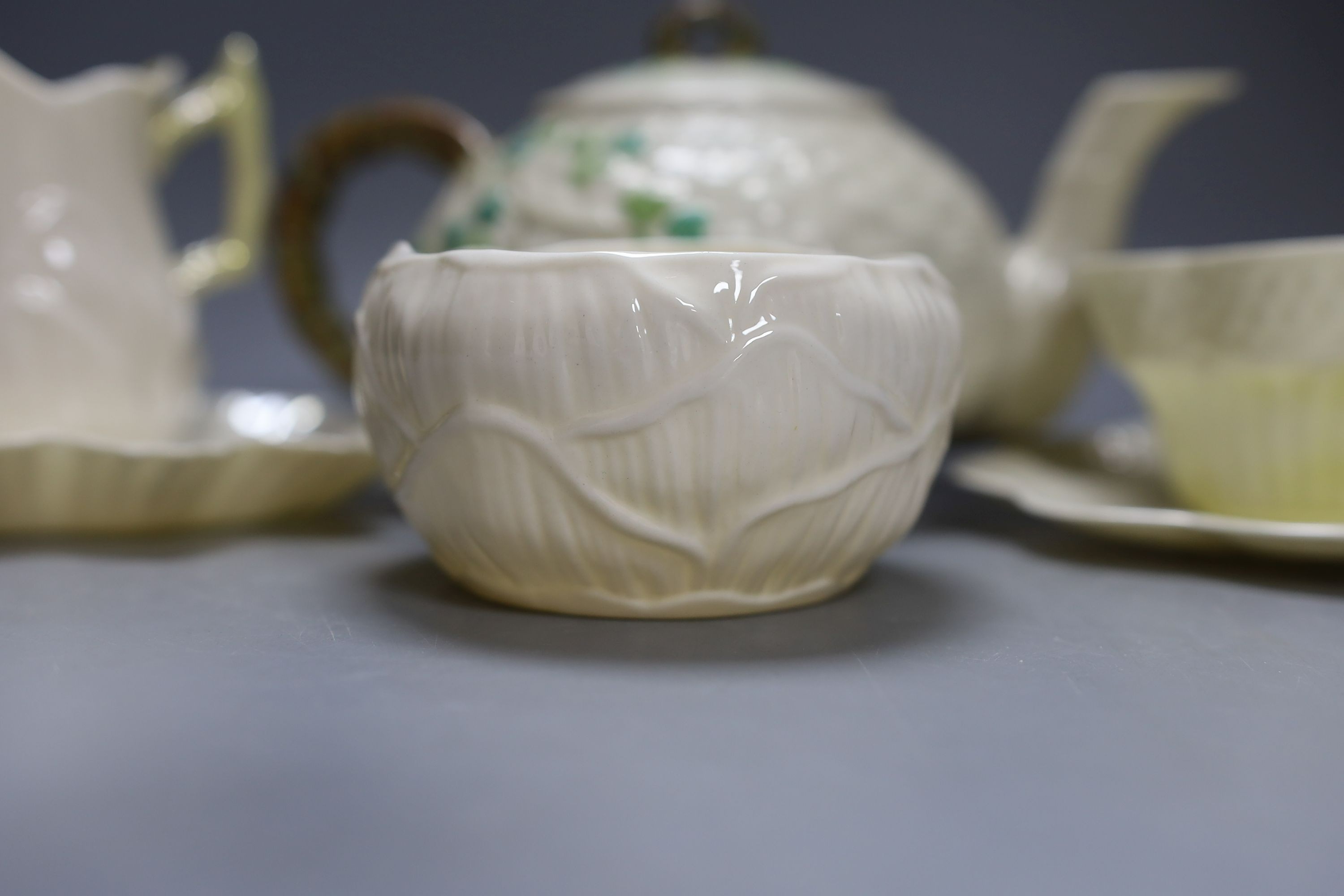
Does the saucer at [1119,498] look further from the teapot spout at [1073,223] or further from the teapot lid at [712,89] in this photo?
the teapot lid at [712,89]

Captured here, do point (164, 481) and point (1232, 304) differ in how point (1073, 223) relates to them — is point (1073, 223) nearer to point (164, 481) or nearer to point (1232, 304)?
point (1232, 304)

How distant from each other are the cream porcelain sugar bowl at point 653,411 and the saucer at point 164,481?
0.48ft

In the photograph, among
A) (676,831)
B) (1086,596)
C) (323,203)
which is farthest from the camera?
(323,203)

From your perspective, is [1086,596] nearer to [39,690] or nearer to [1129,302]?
[1129,302]

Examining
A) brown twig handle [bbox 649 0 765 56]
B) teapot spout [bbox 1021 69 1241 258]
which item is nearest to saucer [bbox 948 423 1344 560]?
teapot spout [bbox 1021 69 1241 258]

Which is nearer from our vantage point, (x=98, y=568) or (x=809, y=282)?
(x=809, y=282)

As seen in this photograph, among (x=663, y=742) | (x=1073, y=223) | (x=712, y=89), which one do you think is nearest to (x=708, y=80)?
(x=712, y=89)

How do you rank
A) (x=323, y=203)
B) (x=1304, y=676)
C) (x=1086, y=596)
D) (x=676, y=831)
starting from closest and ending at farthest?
(x=676, y=831), (x=1304, y=676), (x=1086, y=596), (x=323, y=203)

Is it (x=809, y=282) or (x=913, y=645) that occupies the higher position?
(x=809, y=282)

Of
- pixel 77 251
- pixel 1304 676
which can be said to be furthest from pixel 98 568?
pixel 1304 676

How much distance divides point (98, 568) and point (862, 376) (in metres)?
0.33

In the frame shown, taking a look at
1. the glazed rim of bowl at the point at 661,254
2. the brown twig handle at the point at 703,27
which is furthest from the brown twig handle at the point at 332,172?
the glazed rim of bowl at the point at 661,254

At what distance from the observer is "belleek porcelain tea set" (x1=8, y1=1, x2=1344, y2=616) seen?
41 cm

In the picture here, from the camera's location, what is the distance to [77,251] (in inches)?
23.3
